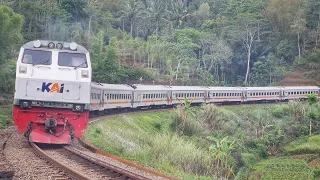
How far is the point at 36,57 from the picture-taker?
14.0 m

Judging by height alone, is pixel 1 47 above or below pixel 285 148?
above

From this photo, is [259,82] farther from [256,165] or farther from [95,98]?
[95,98]

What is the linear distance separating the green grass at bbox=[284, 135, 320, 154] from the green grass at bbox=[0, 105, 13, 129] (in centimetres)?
1671

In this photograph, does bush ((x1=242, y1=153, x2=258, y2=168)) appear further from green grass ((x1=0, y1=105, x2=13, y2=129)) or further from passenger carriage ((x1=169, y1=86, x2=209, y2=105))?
green grass ((x1=0, y1=105, x2=13, y2=129))

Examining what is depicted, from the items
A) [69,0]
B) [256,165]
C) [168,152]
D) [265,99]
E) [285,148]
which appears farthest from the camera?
[69,0]

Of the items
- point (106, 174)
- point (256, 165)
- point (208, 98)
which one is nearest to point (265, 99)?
point (208, 98)

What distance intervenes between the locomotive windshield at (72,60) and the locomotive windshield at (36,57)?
36 centimetres

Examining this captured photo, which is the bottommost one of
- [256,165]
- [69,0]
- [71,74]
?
[256,165]

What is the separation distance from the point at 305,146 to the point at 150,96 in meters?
11.1

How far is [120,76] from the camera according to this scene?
46719 mm

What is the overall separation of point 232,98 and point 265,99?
182 inches

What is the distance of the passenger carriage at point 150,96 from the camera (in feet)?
103

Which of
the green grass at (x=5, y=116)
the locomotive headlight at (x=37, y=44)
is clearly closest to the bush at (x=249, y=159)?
the green grass at (x=5, y=116)

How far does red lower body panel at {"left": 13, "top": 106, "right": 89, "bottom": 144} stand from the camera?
13320 mm
